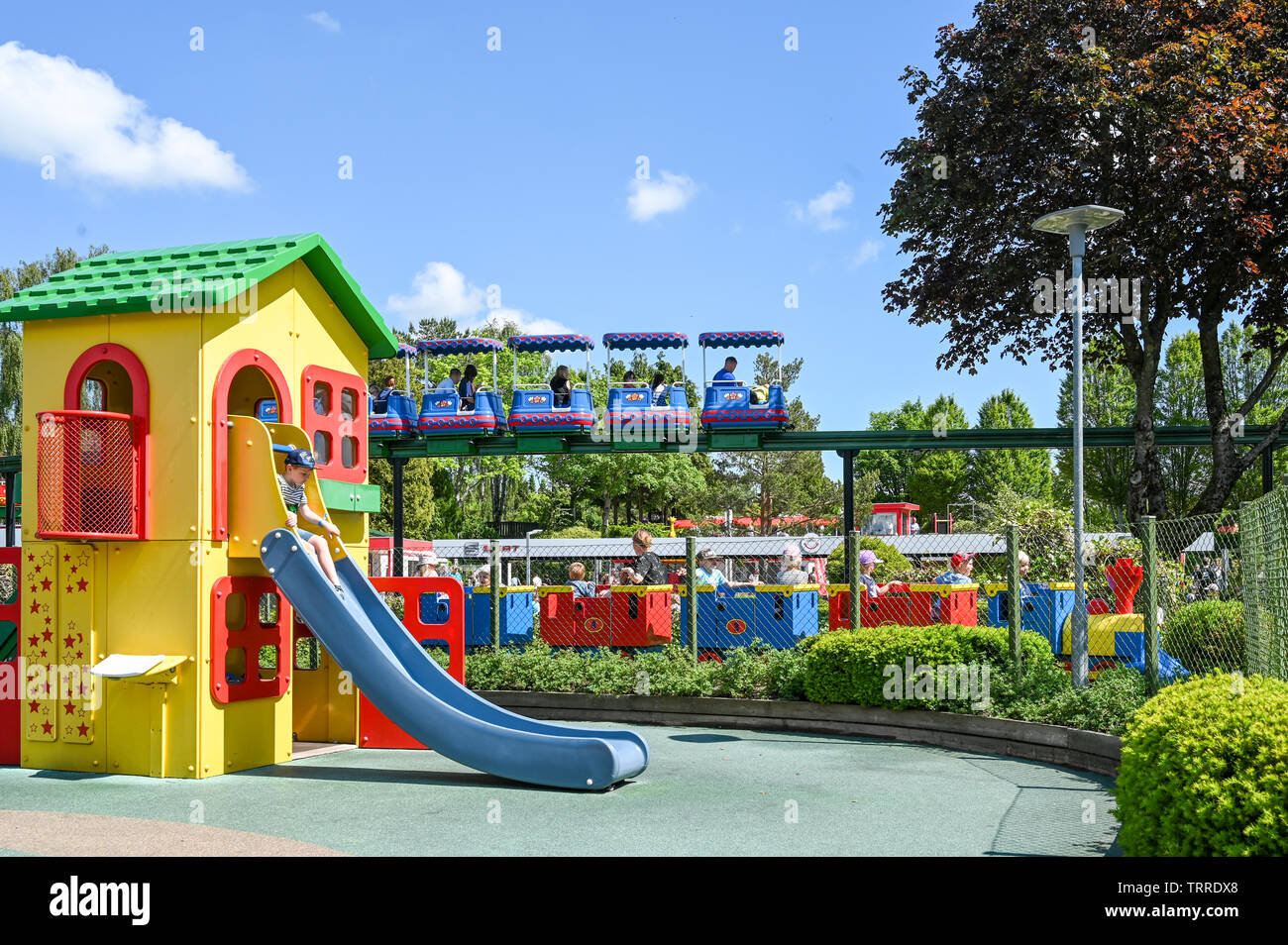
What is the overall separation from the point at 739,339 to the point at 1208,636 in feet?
39.8

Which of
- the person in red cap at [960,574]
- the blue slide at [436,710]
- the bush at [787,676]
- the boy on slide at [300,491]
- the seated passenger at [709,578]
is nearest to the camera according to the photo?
the blue slide at [436,710]

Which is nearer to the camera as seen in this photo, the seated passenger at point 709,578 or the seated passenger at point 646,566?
the seated passenger at point 646,566

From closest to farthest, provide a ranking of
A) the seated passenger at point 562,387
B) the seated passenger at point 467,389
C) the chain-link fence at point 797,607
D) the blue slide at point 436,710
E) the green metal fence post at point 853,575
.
A: 1. the blue slide at point 436,710
2. the green metal fence post at point 853,575
3. the chain-link fence at point 797,607
4. the seated passenger at point 467,389
5. the seated passenger at point 562,387

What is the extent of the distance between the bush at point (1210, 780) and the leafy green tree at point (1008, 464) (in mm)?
64911

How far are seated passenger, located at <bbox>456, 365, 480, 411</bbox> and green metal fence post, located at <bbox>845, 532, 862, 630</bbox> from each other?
13.3 metres

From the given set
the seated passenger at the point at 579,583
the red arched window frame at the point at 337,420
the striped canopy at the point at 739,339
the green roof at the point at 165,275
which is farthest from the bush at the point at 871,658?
the striped canopy at the point at 739,339

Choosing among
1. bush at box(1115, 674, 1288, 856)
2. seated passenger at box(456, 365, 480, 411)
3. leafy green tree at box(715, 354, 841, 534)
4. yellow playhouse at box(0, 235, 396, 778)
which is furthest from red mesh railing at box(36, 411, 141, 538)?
leafy green tree at box(715, 354, 841, 534)

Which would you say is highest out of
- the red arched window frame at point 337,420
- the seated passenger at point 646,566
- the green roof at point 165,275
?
the green roof at point 165,275

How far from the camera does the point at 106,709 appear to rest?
33.3ft

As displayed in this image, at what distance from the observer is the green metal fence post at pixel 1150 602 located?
33.3 ft

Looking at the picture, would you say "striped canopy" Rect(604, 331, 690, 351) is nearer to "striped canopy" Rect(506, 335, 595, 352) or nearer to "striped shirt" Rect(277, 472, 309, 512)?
"striped canopy" Rect(506, 335, 595, 352)

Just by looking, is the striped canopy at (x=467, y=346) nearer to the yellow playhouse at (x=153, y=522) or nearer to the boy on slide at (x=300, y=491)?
the yellow playhouse at (x=153, y=522)
